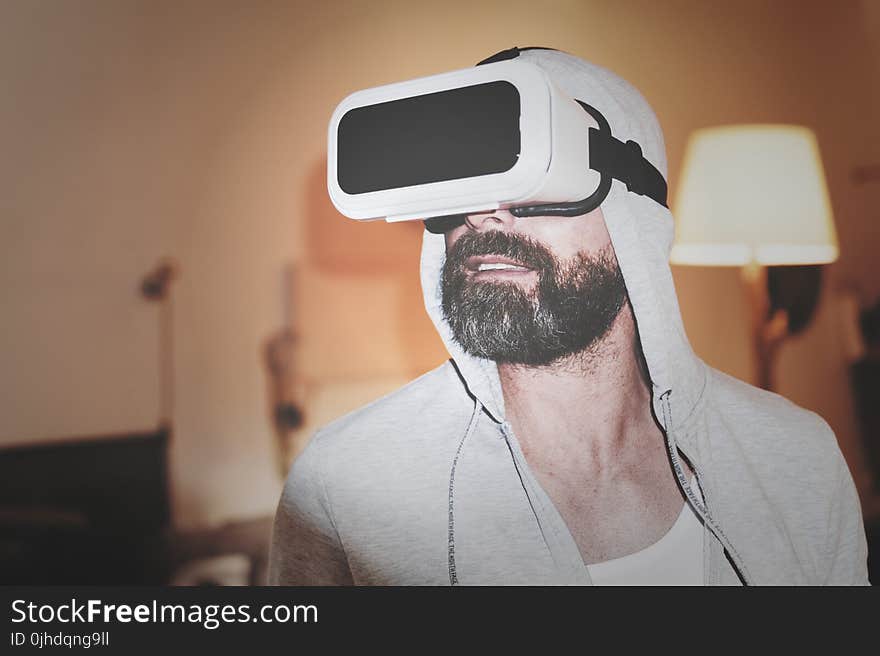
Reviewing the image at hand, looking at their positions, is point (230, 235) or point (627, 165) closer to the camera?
point (627, 165)

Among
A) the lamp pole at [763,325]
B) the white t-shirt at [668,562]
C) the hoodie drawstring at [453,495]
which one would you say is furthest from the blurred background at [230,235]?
the white t-shirt at [668,562]

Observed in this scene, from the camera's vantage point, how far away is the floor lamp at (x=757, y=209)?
1200 millimetres

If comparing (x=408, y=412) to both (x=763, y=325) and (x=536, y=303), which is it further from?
(x=763, y=325)

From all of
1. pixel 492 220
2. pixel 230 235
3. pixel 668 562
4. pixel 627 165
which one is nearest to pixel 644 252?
pixel 627 165

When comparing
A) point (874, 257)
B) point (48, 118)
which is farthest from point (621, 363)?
point (48, 118)

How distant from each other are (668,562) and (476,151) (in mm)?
684

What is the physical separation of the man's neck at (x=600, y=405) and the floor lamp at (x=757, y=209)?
176mm

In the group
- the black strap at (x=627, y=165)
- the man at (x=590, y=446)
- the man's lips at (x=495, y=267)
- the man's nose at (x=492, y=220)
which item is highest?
the black strap at (x=627, y=165)

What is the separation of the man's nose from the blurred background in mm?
112

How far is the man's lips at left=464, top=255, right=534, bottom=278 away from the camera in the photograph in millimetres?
1184

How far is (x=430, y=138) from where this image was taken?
1.14 meters

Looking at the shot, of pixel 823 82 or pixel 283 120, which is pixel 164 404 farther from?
pixel 823 82

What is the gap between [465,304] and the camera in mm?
1217

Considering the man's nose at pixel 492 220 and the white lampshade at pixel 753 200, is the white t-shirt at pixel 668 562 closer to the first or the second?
the white lampshade at pixel 753 200
